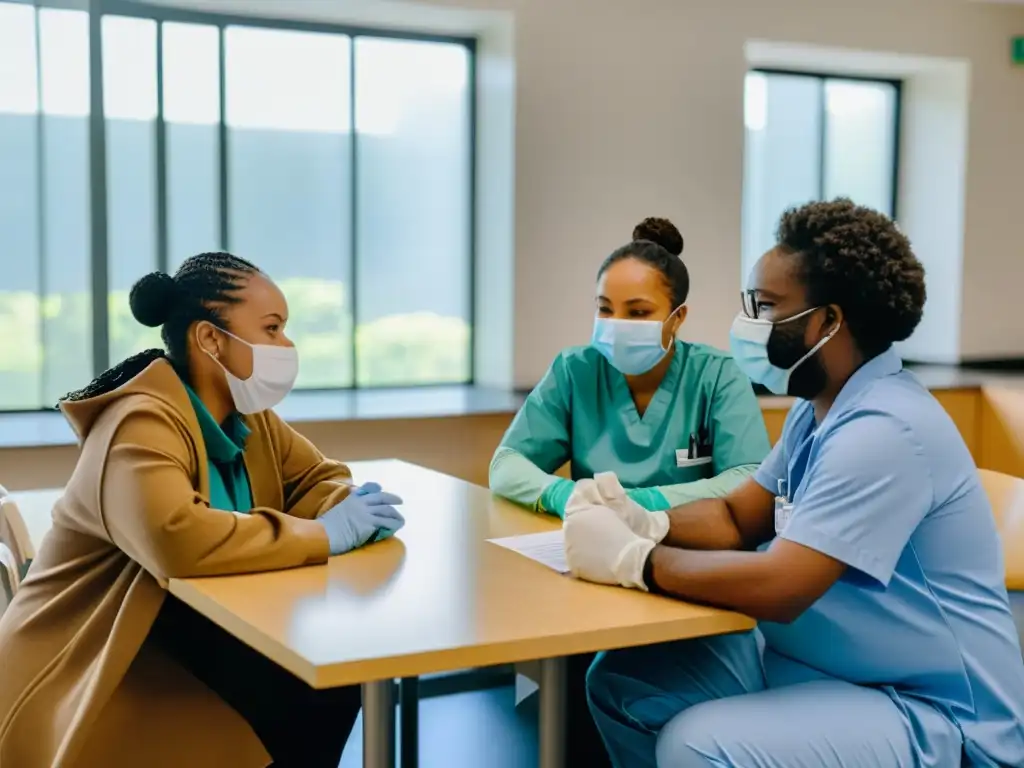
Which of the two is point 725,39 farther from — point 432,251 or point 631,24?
point 432,251

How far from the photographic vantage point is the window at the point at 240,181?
3.91 meters

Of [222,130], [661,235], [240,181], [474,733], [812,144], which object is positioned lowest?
[474,733]

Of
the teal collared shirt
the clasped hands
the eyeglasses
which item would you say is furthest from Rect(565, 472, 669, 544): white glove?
the teal collared shirt

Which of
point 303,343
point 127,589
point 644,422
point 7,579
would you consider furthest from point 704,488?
point 303,343

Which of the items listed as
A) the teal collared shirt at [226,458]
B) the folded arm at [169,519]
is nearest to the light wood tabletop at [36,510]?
the teal collared shirt at [226,458]

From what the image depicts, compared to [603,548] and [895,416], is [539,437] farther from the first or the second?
[895,416]

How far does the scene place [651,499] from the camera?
2.33 m

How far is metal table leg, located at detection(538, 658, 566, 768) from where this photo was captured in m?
1.73

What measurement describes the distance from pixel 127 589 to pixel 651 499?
988 millimetres

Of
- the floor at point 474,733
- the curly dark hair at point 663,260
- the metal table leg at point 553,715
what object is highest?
the curly dark hair at point 663,260

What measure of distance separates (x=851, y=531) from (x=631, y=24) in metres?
3.37

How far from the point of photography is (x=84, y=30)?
3.91m

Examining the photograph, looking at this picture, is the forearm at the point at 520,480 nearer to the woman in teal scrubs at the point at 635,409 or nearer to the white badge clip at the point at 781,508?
the woman in teal scrubs at the point at 635,409

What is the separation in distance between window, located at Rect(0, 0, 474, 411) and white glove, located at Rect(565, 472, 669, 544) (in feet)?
8.59
